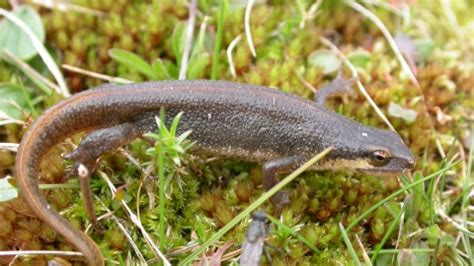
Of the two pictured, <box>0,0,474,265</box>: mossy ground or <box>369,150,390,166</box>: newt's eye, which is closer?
<box>0,0,474,265</box>: mossy ground

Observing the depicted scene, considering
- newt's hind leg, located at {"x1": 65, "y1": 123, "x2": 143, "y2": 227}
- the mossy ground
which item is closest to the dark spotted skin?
newt's hind leg, located at {"x1": 65, "y1": 123, "x2": 143, "y2": 227}

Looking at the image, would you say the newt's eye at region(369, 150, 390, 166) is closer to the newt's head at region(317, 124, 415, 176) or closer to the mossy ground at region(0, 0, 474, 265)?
the newt's head at region(317, 124, 415, 176)

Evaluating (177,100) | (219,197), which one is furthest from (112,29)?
(219,197)

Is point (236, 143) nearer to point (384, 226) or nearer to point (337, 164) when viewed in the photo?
point (337, 164)

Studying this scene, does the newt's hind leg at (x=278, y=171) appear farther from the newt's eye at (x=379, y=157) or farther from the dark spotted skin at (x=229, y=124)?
the newt's eye at (x=379, y=157)

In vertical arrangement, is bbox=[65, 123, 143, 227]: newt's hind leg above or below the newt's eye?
above
